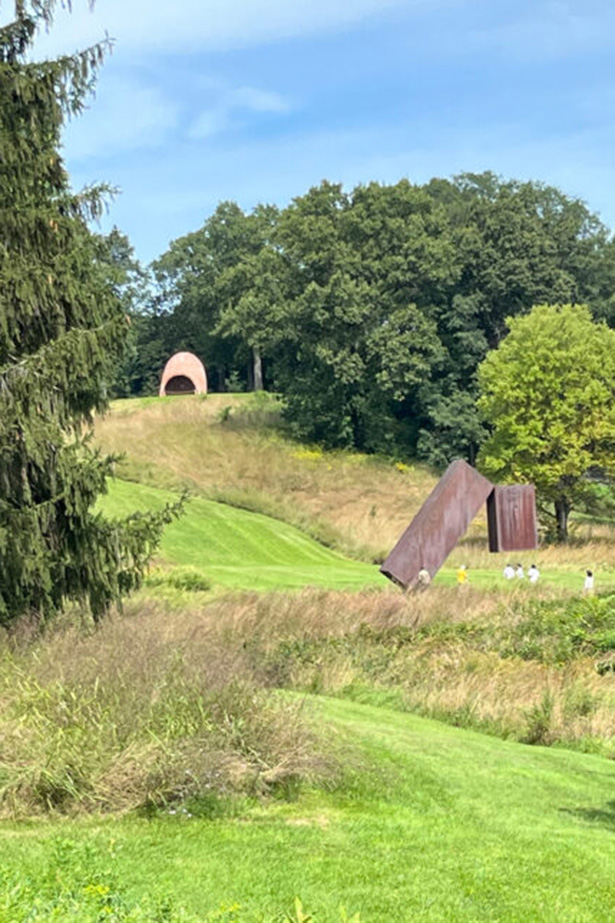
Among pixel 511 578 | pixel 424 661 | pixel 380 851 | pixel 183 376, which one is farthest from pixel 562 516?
pixel 380 851

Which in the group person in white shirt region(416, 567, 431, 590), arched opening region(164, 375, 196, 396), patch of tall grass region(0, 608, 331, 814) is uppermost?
arched opening region(164, 375, 196, 396)

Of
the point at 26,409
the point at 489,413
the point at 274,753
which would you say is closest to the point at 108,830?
the point at 274,753

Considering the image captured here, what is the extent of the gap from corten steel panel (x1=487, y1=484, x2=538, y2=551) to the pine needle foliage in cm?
1280

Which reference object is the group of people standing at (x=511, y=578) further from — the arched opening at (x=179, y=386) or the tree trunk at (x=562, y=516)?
the arched opening at (x=179, y=386)

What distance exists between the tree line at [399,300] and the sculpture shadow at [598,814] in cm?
4557

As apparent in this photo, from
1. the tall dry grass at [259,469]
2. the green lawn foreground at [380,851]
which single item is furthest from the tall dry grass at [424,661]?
the tall dry grass at [259,469]

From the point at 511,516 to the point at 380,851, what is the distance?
57.9ft

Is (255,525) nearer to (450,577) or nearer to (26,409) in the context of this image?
(450,577)

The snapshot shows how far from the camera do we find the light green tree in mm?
40281

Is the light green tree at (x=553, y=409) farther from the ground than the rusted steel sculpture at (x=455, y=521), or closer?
farther from the ground

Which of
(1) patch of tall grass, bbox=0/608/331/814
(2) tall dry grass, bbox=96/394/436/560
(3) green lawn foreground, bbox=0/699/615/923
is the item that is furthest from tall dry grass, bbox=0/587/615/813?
(2) tall dry grass, bbox=96/394/436/560

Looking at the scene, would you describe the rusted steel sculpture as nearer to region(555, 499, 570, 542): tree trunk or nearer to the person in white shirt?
the person in white shirt

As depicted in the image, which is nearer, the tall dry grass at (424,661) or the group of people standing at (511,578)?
the tall dry grass at (424,661)

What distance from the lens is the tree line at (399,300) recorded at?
54.3m
